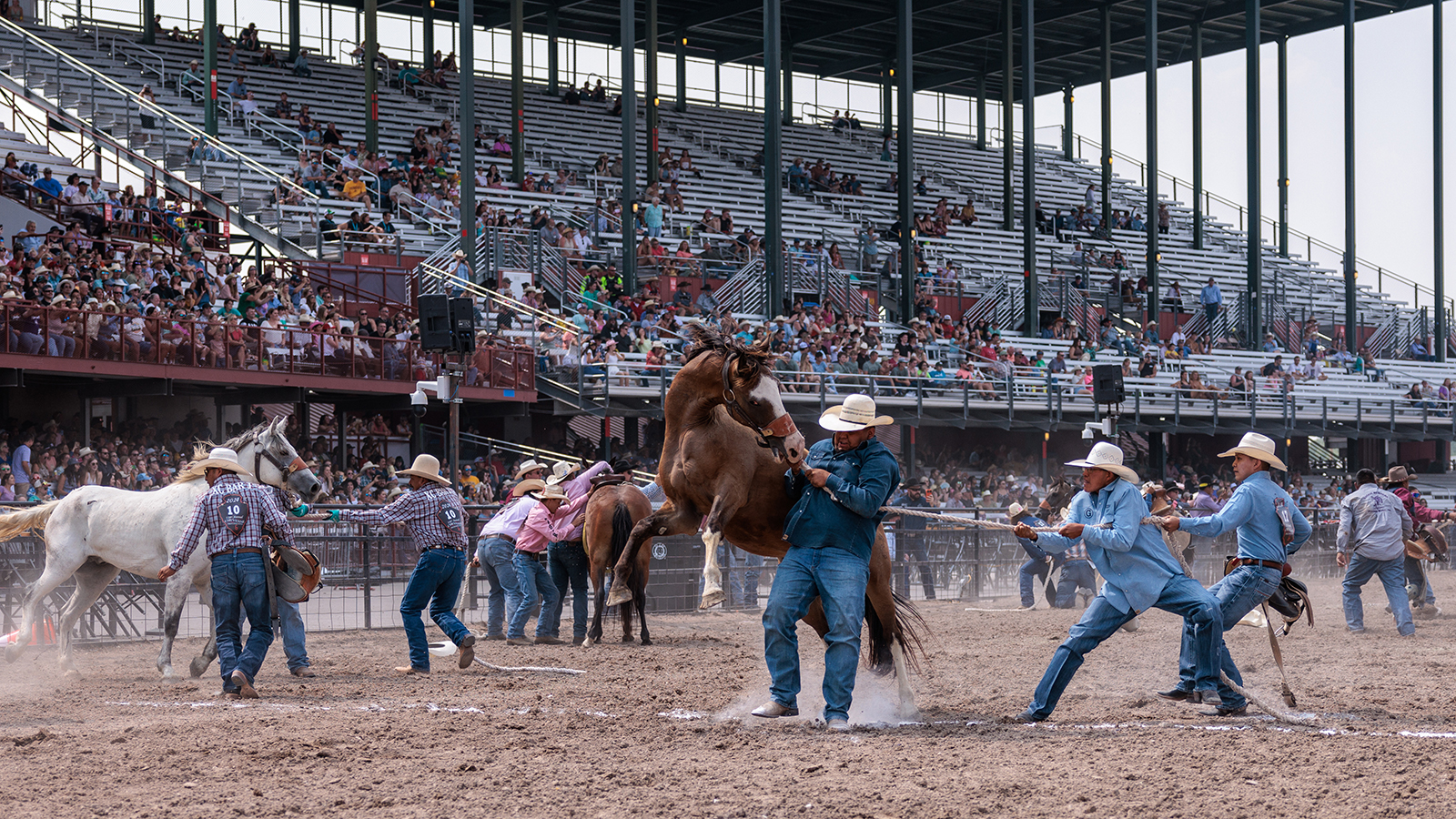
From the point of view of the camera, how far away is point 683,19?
158ft

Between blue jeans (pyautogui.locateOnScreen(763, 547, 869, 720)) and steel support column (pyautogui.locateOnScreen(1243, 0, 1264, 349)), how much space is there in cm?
3762

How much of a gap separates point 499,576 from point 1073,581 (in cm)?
772

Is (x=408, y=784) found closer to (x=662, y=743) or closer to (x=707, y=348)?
(x=662, y=743)

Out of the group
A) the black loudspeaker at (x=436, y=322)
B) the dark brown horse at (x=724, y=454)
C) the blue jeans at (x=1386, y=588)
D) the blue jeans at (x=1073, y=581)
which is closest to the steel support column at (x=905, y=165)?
the blue jeans at (x=1073, y=581)

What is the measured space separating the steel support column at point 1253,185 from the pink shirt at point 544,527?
33.2 metres

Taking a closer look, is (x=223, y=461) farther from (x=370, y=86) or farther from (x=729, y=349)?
(x=370, y=86)

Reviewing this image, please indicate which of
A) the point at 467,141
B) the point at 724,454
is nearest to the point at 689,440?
the point at 724,454

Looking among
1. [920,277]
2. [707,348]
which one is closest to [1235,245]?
[920,277]

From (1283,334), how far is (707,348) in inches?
1587

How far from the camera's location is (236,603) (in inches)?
394

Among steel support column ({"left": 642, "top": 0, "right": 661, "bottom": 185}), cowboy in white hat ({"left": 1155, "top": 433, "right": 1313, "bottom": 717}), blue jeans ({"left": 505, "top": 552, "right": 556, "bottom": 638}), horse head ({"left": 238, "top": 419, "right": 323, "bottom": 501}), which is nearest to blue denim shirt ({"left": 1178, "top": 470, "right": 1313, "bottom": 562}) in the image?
cowboy in white hat ({"left": 1155, "top": 433, "right": 1313, "bottom": 717})

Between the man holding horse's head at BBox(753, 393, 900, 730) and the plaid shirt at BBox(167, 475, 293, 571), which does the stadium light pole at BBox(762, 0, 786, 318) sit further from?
the man holding horse's head at BBox(753, 393, 900, 730)

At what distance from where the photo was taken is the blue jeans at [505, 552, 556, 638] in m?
14.2

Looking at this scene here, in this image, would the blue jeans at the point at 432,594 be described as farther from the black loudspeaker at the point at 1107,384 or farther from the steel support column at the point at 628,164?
the steel support column at the point at 628,164
